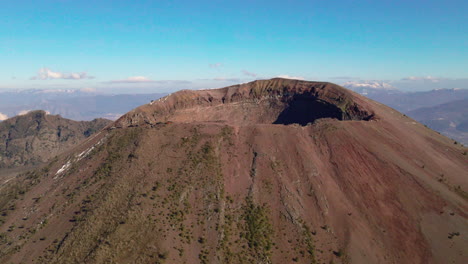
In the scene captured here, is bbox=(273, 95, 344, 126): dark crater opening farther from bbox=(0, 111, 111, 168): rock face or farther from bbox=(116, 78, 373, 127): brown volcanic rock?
bbox=(0, 111, 111, 168): rock face

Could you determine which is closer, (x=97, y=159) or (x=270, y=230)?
(x=270, y=230)

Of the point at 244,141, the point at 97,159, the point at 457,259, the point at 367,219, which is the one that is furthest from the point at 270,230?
the point at 97,159

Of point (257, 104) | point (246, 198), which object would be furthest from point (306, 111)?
point (246, 198)

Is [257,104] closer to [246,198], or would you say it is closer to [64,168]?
[246,198]

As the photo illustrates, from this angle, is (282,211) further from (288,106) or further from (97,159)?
(288,106)

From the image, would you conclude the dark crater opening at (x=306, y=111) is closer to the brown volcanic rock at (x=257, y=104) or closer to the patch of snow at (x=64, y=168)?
the brown volcanic rock at (x=257, y=104)

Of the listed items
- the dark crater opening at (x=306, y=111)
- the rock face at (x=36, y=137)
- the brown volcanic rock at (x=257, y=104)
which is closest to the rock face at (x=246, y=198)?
the brown volcanic rock at (x=257, y=104)

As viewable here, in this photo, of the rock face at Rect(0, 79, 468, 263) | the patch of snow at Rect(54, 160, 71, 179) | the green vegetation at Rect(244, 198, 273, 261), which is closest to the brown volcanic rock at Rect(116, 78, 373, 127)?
the rock face at Rect(0, 79, 468, 263)
